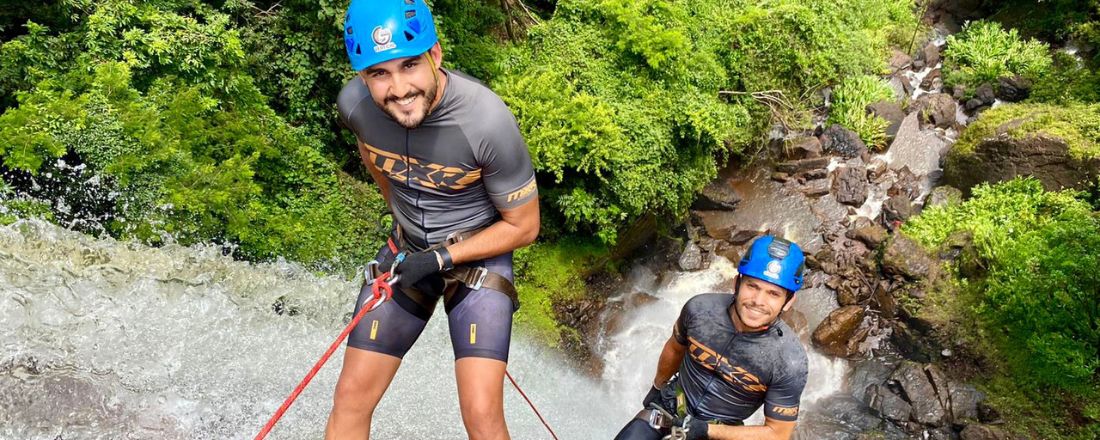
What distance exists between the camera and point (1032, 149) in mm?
10570

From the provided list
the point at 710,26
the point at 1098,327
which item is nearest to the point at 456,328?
the point at 1098,327

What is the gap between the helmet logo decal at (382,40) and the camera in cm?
279

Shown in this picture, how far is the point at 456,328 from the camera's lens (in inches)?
138

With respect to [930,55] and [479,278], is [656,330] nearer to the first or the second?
[479,278]

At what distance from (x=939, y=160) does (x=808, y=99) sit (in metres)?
2.64

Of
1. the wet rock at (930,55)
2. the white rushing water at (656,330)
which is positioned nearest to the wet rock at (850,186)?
the white rushing water at (656,330)

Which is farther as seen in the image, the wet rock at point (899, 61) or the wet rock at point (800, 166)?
the wet rock at point (899, 61)

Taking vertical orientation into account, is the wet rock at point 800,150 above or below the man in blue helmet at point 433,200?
below

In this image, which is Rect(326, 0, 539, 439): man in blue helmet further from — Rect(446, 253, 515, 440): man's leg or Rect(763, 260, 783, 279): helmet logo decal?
Rect(763, 260, 783, 279): helmet logo decal

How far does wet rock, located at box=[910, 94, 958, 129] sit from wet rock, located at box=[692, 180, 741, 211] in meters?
4.99

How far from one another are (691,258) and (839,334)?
94.4 inches

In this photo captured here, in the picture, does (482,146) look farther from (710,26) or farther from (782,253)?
(710,26)

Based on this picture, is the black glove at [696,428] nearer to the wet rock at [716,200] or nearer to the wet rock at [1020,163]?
the wet rock at [716,200]

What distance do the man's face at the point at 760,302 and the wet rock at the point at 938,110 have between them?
36.6ft
